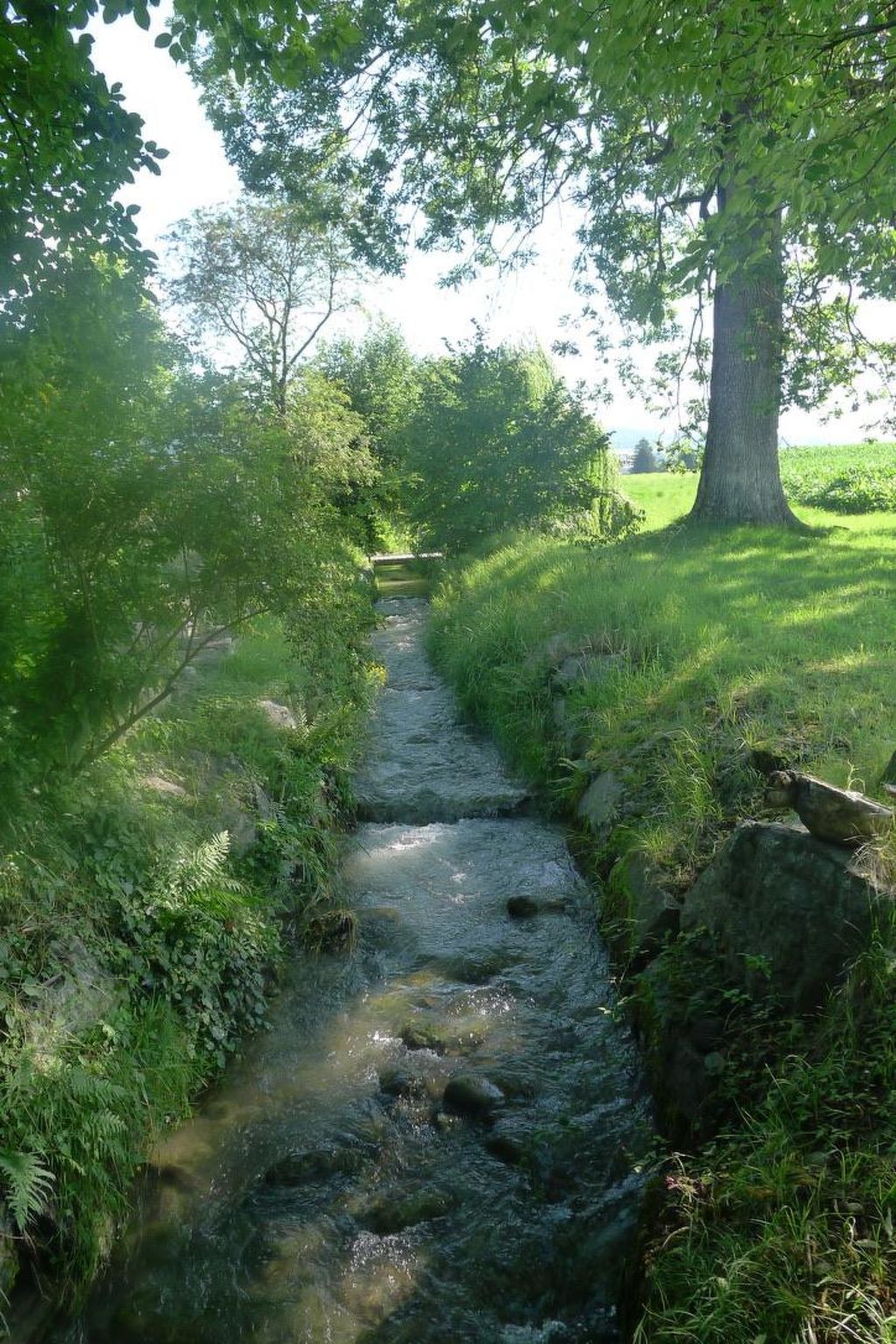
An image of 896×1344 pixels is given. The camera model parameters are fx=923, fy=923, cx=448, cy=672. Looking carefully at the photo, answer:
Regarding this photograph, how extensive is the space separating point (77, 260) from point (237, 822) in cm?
355

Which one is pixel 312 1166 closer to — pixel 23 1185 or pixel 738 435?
pixel 23 1185

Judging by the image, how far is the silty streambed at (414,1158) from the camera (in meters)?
3.65

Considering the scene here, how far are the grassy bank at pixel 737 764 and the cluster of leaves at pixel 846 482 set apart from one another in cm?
718

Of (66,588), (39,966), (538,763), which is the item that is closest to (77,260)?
(66,588)

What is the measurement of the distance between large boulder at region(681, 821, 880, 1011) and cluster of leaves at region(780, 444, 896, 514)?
689 inches

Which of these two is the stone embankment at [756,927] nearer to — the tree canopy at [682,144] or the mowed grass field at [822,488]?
the tree canopy at [682,144]

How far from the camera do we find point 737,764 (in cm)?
585

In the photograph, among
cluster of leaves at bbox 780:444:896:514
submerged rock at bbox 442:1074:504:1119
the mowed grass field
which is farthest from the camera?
cluster of leaves at bbox 780:444:896:514

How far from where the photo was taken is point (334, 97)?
1288 cm

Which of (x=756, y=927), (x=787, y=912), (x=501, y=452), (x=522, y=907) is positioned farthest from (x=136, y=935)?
(x=501, y=452)

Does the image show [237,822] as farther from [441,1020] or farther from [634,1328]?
[634,1328]

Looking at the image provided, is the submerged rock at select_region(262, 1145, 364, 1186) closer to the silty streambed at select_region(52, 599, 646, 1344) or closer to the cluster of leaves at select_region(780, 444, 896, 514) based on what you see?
the silty streambed at select_region(52, 599, 646, 1344)

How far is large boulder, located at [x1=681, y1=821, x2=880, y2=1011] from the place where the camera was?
4023 millimetres

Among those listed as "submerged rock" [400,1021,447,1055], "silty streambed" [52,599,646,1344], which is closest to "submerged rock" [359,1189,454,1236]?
"silty streambed" [52,599,646,1344]
